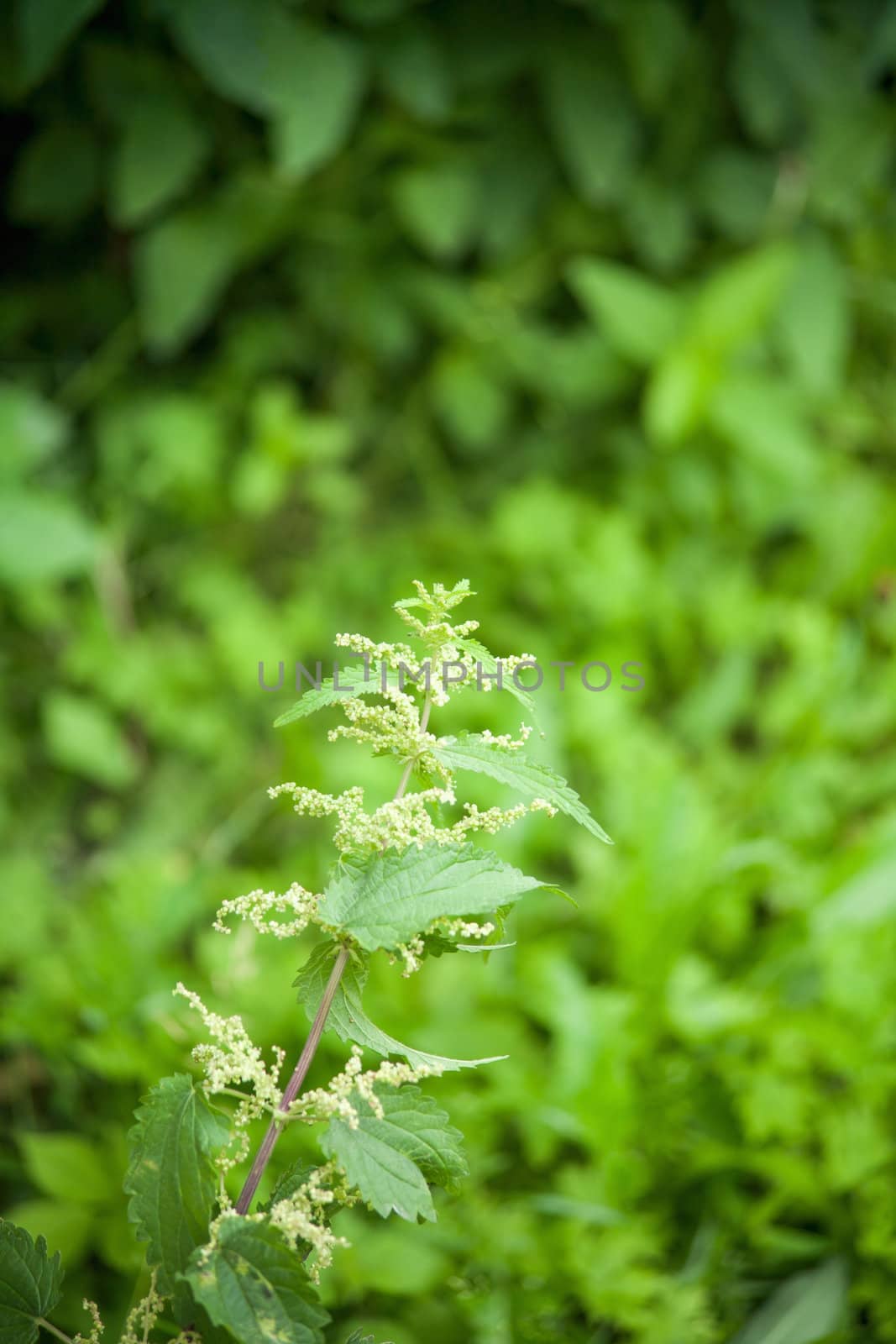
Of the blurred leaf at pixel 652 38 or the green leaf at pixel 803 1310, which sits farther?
the blurred leaf at pixel 652 38

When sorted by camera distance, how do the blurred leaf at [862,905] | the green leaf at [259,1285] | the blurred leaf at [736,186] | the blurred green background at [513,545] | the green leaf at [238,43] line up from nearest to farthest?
1. the green leaf at [259,1285]
2. the blurred green background at [513,545]
3. the blurred leaf at [862,905]
4. the green leaf at [238,43]
5. the blurred leaf at [736,186]

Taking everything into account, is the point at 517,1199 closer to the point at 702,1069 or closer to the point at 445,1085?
the point at 445,1085

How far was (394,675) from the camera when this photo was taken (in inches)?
27.3

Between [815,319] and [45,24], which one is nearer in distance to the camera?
[45,24]

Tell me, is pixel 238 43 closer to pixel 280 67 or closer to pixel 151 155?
pixel 280 67

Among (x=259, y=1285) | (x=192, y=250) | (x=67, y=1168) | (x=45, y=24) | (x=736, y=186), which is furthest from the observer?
(x=736, y=186)

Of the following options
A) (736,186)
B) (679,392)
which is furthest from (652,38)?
(679,392)

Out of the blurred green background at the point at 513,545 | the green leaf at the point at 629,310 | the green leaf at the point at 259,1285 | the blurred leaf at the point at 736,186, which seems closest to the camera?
the green leaf at the point at 259,1285

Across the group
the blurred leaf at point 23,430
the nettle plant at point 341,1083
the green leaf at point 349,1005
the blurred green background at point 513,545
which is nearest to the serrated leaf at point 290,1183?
the nettle plant at point 341,1083

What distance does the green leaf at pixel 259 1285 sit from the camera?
1.95 ft

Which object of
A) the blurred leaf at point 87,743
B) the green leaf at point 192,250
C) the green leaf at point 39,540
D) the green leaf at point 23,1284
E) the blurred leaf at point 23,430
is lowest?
the green leaf at point 23,1284

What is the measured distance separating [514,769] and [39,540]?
1.60 meters

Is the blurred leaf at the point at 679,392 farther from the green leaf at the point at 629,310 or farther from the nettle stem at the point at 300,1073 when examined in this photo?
the nettle stem at the point at 300,1073

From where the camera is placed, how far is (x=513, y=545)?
221 cm
